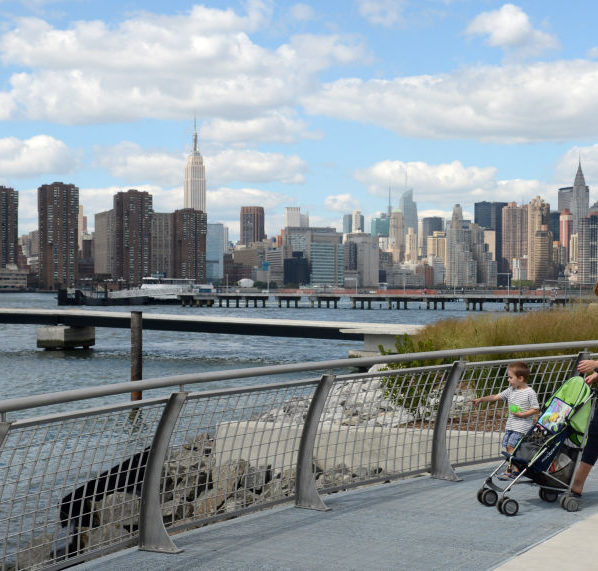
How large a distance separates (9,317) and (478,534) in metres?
70.7

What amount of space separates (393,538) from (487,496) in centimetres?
121

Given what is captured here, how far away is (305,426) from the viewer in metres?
6.69

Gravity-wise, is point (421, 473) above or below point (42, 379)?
above

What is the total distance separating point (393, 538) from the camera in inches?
235

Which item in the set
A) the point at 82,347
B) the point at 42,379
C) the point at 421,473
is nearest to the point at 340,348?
the point at 82,347

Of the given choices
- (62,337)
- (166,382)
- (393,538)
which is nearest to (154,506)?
(166,382)

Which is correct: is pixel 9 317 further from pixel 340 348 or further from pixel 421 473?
pixel 421 473

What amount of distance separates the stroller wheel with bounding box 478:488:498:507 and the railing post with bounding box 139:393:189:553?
→ 8.42ft

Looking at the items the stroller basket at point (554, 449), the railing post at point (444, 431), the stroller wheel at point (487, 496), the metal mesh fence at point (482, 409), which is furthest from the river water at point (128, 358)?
the stroller wheel at point (487, 496)

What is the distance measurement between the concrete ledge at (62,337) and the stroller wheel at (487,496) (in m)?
59.1

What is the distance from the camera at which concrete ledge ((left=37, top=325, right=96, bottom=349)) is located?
206 ft

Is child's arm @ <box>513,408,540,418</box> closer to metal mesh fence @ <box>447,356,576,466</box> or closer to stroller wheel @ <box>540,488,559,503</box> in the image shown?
metal mesh fence @ <box>447,356,576,466</box>

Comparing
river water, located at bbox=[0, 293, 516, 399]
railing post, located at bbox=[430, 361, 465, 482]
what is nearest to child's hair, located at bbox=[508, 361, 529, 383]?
railing post, located at bbox=[430, 361, 465, 482]

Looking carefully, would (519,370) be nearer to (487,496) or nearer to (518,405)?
(518,405)
